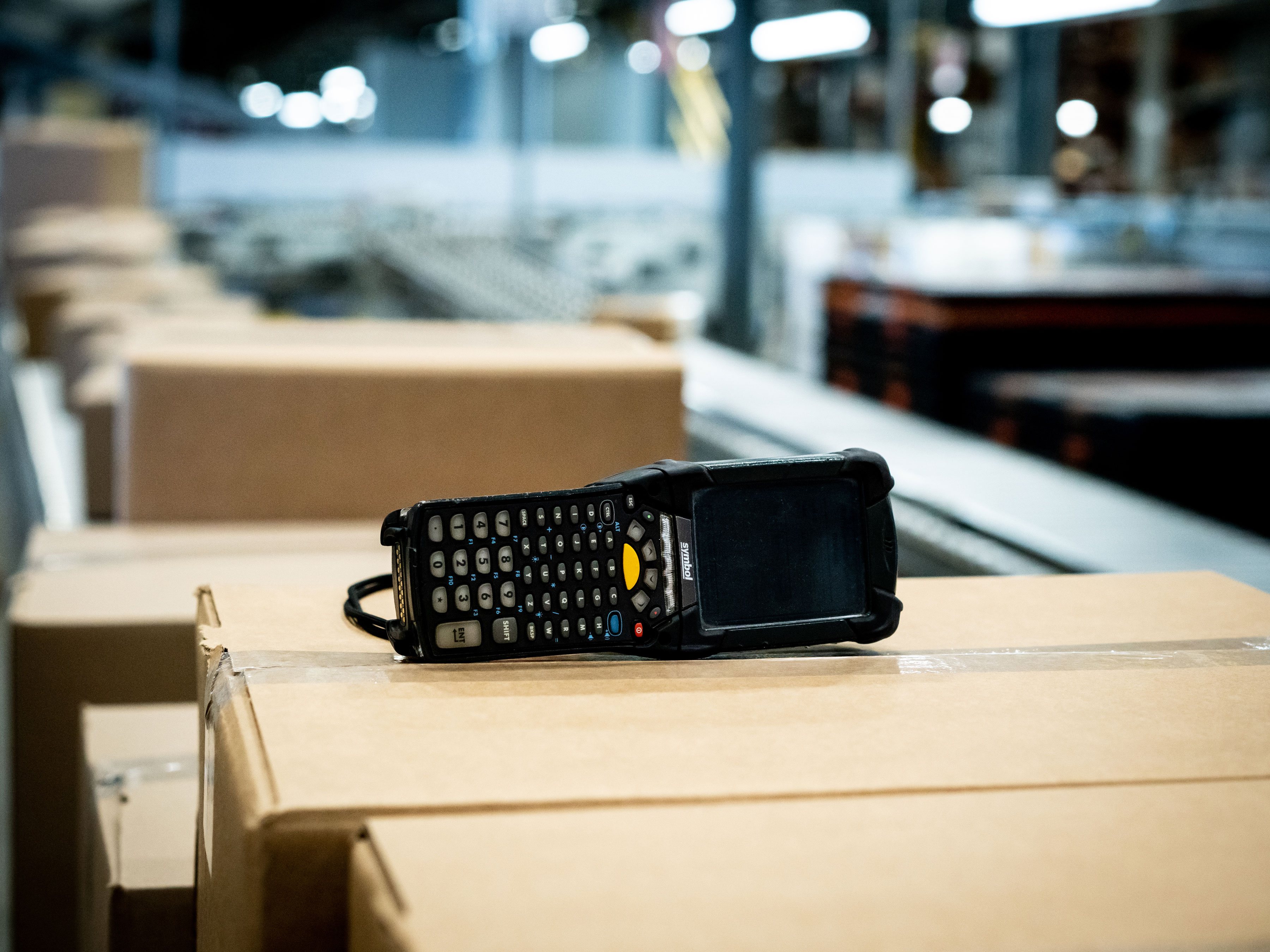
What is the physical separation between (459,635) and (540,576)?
0.05 m

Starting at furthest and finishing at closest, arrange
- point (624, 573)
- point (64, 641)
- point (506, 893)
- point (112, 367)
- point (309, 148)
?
point (309, 148), point (112, 367), point (64, 641), point (624, 573), point (506, 893)

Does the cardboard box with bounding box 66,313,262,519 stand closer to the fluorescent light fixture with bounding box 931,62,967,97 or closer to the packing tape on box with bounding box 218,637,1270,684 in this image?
the packing tape on box with bounding box 218,637,1270,684

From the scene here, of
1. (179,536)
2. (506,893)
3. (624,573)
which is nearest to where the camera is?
(506,893)

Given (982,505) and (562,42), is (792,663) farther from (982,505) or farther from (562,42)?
(562,42)

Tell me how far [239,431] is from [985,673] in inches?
46.4

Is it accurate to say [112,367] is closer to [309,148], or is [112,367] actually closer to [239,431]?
[239,431]

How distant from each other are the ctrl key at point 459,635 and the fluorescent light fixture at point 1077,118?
12346 mm

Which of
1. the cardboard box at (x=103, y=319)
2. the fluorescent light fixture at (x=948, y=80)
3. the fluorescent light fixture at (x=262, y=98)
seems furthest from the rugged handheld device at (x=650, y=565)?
the fluorescent light fixture at (x=262, y=98)

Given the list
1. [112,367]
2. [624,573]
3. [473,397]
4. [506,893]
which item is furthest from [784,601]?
[112,367]

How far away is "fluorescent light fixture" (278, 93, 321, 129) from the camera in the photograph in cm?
2342

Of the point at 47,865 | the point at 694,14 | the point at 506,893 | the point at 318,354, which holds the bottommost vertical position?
the point at 47,865

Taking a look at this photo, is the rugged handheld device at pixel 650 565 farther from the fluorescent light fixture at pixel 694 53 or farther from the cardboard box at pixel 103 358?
the fluorescent light fixture at pixel 694 53

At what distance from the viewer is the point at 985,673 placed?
2.47 feet

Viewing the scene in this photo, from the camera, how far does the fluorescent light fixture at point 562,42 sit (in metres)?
13.9
